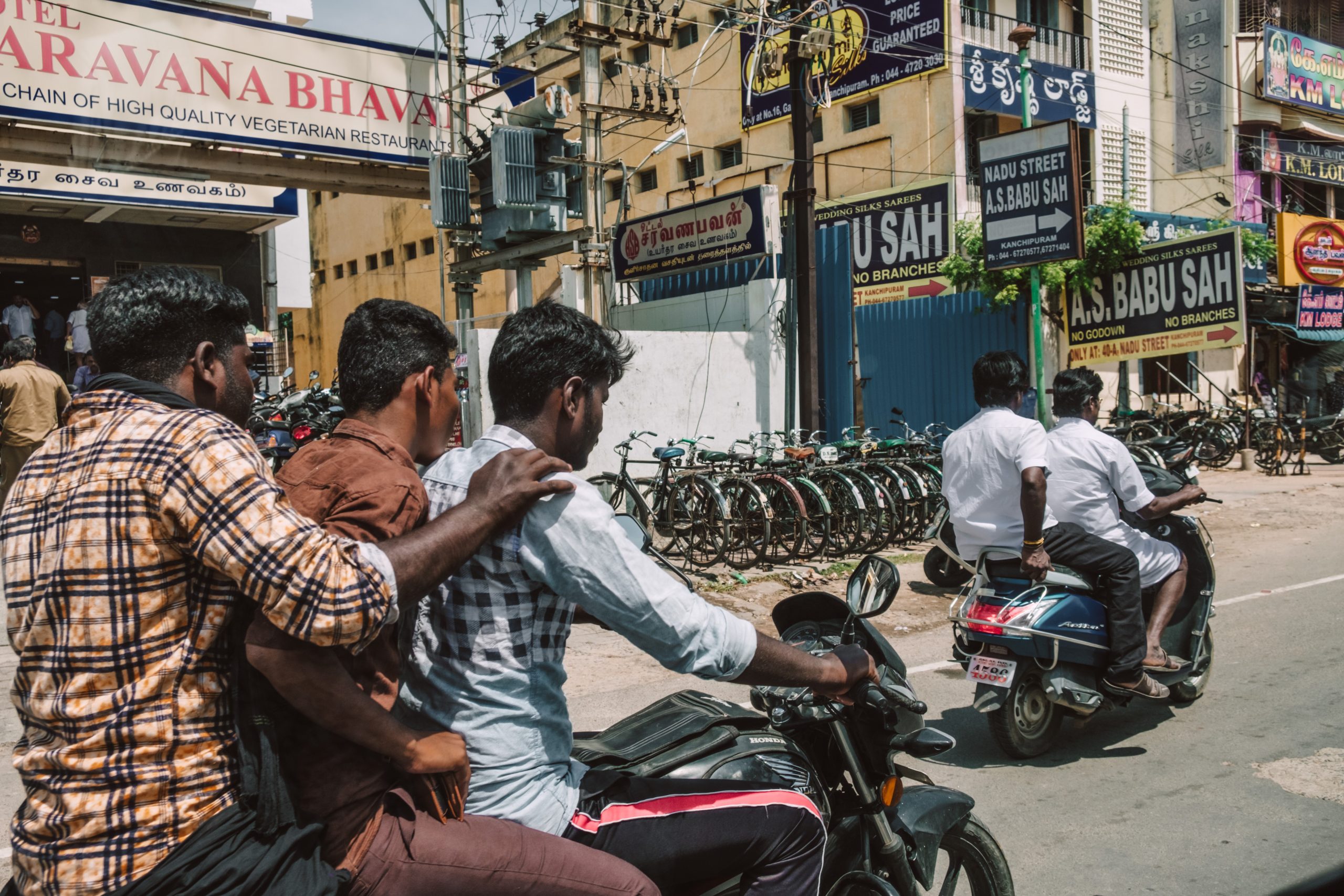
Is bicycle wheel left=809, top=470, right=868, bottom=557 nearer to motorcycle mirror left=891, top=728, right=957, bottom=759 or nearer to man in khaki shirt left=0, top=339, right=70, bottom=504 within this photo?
man in khaki shirt left=0, top=339, right=70, bottom=504

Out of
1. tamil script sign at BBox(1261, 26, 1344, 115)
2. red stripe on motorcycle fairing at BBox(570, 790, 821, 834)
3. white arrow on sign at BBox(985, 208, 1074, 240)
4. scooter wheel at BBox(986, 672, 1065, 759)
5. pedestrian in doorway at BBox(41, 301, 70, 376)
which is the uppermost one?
tamil script sign at BBox(1261, 26, 1344, 115)

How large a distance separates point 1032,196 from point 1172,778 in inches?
366

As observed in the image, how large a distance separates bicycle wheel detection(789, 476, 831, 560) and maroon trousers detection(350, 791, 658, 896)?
821 cm

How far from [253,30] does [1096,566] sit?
10.4m

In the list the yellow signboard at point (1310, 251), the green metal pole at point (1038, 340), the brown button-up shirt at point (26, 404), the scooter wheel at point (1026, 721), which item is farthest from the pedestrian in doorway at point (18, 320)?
the yellow signboard at point (1310, 251)

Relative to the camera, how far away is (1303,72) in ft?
81.3

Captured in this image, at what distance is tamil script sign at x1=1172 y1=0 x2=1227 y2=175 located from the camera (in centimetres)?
2312

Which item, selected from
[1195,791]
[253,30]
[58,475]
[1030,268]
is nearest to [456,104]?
[253,30]

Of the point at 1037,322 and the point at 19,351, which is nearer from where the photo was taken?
the point at 19,351

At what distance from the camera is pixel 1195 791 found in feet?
14.1

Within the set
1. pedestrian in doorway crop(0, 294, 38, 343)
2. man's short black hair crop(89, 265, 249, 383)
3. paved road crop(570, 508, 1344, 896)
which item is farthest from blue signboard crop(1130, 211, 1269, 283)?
man's short black hair crop(89, 265, 249, 383)

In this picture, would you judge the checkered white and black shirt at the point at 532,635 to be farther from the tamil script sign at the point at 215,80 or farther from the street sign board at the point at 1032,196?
the street sign board at the point at 1032,196

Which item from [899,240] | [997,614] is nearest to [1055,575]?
[997,614]

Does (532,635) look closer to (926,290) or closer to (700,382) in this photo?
(700,382)
